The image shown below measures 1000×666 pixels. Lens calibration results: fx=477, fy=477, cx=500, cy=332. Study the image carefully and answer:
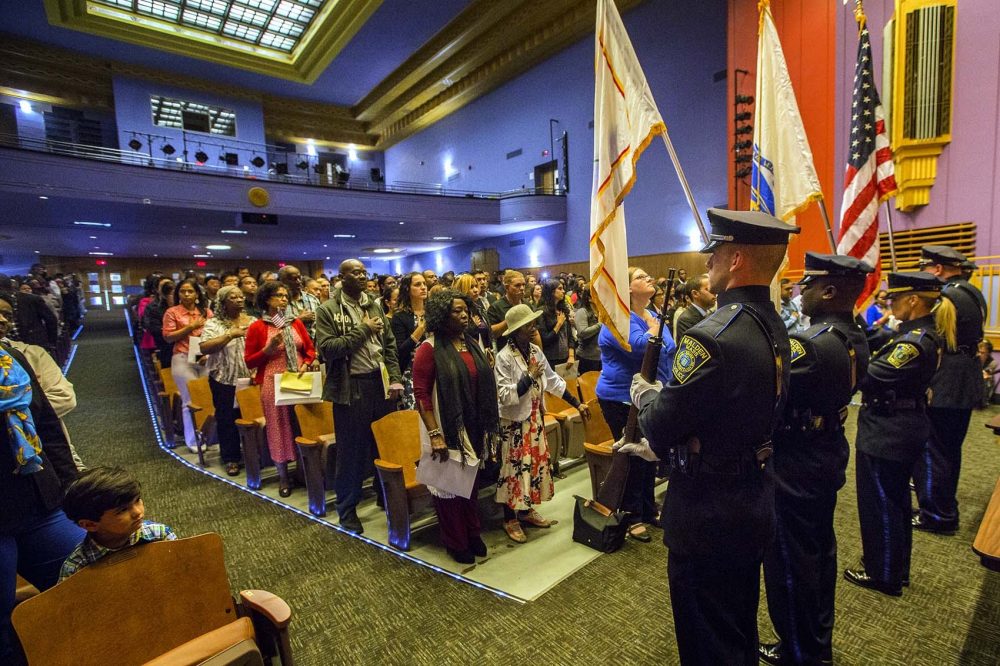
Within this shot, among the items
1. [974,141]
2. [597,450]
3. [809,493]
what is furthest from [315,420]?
[974,141]

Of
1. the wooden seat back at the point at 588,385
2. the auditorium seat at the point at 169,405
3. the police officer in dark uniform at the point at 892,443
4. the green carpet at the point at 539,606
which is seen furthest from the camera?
the auditorium seat at the point at 169,405

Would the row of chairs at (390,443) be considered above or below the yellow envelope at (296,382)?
below

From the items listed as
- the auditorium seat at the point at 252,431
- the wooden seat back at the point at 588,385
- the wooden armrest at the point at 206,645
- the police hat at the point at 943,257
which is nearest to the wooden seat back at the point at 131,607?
the wooden armrest at the point at 206,645

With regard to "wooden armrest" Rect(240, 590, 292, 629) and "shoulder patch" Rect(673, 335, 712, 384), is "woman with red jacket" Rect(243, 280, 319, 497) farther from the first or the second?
"shoulder patch" Rect(673, 335, 712, 384)

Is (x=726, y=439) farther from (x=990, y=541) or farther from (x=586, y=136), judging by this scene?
(x=586, y=136)

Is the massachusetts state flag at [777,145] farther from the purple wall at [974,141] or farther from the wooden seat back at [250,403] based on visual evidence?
the purple wall at [974,141]

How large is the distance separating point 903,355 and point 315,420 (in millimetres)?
3505

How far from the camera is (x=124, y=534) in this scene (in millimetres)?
1354

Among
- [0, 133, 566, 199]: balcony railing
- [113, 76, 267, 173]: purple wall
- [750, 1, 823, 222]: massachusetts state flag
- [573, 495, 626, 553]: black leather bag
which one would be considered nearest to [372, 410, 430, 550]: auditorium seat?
[573, 495, 626, 553]: black leather bag

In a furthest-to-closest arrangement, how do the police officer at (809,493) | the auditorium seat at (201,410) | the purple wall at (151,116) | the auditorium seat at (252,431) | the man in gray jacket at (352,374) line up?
the purple wall at (151,116) < the auditorium seat at (201,410) < the auditorium seat at (252,431) < the man in gray jacket at (352,374) < the police officer at (809,493)

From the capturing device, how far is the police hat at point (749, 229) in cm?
137

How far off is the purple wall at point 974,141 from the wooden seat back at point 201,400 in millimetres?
9403

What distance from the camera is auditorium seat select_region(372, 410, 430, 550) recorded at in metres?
2.77

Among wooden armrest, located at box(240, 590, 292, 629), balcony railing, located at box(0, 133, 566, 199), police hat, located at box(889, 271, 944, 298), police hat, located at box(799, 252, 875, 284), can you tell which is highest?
balcony railing, located at box(0, 133, 566, 199)
